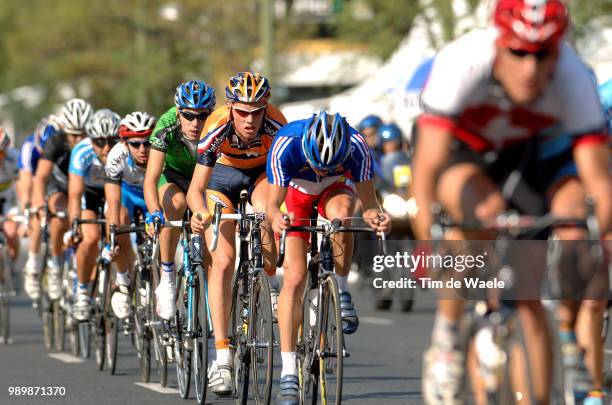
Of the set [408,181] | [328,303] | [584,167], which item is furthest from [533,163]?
[408,181]

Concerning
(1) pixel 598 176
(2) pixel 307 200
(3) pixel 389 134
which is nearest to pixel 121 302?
(2) pixel 307 200

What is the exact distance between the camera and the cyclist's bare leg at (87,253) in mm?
14508

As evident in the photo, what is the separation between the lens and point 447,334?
6.42m

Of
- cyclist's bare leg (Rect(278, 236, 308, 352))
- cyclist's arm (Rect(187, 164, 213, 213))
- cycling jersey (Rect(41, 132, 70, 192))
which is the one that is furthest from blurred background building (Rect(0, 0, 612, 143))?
cyclist's bare leg (Rect(278, 236, 308, 352))

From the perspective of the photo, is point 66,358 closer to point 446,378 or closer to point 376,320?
point 376,320

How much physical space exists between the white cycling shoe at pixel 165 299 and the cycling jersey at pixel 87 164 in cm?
303

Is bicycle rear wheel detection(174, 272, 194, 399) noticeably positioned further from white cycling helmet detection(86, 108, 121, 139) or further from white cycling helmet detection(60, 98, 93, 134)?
white cycling helmet detection(60, 98, 93, 134)

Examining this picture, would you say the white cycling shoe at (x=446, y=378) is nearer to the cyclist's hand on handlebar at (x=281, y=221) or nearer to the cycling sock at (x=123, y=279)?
the cyclist's hand on handlebar at (x=281, y=221)

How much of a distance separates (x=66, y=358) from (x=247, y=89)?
4.47m

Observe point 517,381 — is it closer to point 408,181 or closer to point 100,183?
point 100,183

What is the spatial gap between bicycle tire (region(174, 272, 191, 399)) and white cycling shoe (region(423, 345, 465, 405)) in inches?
188

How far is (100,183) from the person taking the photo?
15023mm

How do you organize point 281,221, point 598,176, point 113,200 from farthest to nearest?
point 113,200 → point 281,221 → point 598,176

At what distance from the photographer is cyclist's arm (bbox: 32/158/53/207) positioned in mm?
16141
